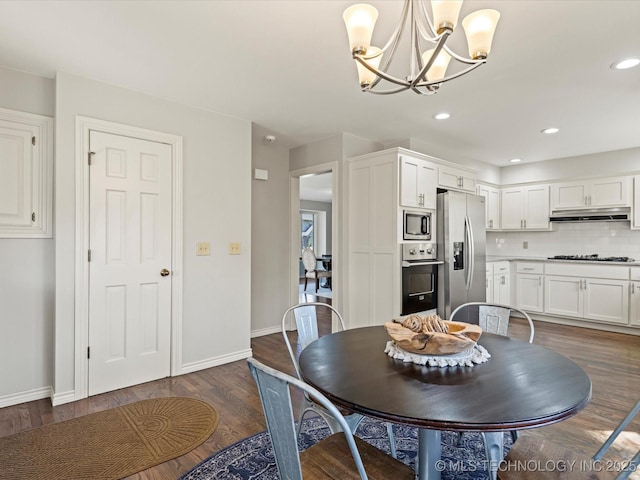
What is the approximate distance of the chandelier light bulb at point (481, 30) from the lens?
5.06ft

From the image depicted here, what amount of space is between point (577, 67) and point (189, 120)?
316 centimetres

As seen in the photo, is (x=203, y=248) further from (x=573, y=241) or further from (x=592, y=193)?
(x=573, y=241)

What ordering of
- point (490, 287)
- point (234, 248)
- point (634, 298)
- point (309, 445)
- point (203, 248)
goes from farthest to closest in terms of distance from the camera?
point (490, 287) < point (634, 298) < point (234, 248) < point (203, 248) < point (309, 445)

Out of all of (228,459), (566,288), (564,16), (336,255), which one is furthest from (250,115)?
(566,288)

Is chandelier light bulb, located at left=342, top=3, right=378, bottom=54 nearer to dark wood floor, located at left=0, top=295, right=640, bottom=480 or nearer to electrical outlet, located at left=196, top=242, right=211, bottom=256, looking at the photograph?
dark wood floor, located at left=0, top=295, right=640, bottom=480

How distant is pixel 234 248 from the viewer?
3.67m

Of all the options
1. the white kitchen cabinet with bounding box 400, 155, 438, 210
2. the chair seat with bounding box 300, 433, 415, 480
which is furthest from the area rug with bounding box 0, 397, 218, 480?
the white kitchen cabinet with bounding box 400, 155, 438, 210

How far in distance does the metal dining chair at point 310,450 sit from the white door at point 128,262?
229 centimetres

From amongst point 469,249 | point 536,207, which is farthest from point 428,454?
point 536,207

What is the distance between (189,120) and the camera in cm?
335

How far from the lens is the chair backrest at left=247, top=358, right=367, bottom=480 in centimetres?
100

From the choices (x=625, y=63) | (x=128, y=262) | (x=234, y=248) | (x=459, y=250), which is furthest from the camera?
(x=459, y=250)

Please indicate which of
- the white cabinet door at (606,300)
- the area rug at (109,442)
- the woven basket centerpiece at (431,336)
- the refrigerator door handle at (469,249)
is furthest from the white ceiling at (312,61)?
the area rug at (109,442)

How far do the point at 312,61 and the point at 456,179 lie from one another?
265 cm
